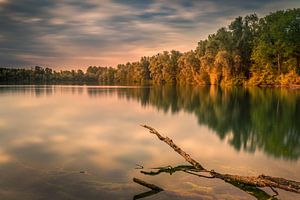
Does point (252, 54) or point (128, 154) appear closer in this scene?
point (128, 154)

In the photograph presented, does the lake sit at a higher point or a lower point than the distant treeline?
→ lower

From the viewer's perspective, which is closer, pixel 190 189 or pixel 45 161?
pixel 190 189

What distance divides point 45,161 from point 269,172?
766 centimetres

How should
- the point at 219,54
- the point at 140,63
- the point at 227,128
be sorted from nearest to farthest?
the point at 227,128
the point at 219,54
the point at 140,63

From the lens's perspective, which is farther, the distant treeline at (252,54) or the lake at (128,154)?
the distant treeline at (252,54)

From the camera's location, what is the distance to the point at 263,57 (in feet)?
251

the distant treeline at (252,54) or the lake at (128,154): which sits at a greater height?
the distant treeline at (252,54)

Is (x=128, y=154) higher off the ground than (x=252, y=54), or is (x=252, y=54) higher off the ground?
(x=252, y=54)

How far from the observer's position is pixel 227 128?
21703 millimetres

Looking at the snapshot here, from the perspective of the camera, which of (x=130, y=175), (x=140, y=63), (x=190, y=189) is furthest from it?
(x=140, y=63)

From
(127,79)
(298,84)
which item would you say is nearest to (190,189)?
(298,84)

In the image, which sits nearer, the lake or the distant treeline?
the lake

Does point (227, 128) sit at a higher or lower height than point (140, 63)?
lower

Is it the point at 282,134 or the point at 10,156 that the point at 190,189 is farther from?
the point at 282,134
